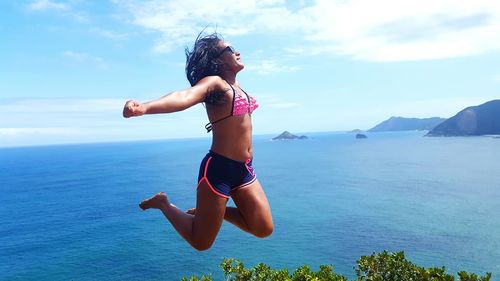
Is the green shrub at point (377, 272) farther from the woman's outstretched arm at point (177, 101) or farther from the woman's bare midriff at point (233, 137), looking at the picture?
the woman's outstretched arm at point (177, 101)

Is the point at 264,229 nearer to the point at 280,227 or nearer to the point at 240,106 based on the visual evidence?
the point at 240,106

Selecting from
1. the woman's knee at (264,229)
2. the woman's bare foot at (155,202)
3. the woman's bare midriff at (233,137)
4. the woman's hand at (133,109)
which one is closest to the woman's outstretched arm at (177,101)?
the woman's hand at (133,109)

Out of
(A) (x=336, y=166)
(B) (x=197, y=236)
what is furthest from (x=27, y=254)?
(A) (x=336, y=166)

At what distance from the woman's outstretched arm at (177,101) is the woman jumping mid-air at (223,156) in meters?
0.16

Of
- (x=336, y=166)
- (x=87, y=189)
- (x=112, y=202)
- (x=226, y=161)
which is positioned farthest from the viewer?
(x=336, y=166)

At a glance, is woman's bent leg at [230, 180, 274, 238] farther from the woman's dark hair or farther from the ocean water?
the ocean water

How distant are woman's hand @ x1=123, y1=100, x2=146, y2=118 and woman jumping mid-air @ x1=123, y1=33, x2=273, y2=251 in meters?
1.29

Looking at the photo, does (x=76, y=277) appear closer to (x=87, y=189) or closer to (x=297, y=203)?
(x=297, y=203)

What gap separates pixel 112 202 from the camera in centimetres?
9238

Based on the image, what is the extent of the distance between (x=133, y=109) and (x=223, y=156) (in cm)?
180

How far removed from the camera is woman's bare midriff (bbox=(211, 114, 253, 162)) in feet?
14.6

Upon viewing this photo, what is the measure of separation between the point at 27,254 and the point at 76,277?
15.0 meters

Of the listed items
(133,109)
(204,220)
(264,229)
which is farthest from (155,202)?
(133,109)

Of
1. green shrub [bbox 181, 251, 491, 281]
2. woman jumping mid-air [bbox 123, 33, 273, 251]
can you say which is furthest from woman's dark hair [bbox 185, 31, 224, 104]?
green shrub [bbox 181, 251, 491, 281]
